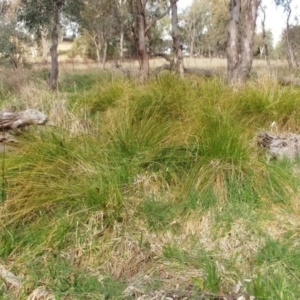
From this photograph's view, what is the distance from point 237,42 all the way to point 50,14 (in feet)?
30.5

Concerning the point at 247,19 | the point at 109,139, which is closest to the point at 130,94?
the point at 109,139

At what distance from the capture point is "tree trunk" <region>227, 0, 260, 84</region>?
22.6 feet

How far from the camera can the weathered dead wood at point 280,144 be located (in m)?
3.33

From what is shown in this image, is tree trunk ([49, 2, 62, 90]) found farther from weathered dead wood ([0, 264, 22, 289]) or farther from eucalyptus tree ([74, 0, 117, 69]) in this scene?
weathered dead wood ([0, 264, 22, 289])

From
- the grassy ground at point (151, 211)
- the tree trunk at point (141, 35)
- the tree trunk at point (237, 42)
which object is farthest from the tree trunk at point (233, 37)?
the grassy ground at point (151, 211)

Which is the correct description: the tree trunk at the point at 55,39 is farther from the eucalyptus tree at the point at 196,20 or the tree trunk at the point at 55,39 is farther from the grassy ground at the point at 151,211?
the eucalyptus tree at the point at 196,20

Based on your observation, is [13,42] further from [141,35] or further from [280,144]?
[280,144]

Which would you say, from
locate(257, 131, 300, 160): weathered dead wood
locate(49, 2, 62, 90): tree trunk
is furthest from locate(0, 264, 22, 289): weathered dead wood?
locate(49, 2, 62, 90): tree trunk

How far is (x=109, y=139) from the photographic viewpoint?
3.05 metres

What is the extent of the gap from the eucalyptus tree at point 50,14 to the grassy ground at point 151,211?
1084 cm

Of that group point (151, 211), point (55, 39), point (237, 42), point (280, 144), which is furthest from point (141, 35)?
point (151, 211)

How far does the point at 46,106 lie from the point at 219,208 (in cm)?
305

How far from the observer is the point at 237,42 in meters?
7.21

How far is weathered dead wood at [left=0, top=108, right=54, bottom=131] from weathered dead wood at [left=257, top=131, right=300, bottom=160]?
227cm
